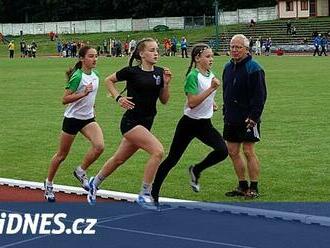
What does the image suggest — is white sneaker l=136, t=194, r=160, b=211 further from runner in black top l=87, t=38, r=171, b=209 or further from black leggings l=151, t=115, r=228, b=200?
black leggings l=151, t=115, r=228, b=200

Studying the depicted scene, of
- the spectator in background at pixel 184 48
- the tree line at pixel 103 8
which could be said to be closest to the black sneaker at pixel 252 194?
the spectator in background at pixel 184 48

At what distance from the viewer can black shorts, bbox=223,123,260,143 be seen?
33.1 ft

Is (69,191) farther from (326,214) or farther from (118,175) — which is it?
(326,214)

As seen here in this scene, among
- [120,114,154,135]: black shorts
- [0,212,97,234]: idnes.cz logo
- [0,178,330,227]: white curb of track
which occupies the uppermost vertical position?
[120,114,154,135]: black shorts

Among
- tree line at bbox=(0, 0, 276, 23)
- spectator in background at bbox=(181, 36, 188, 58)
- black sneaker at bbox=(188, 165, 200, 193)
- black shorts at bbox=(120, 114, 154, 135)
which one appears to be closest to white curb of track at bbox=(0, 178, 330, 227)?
black sneaker at bbox=(188, 165, 200, 193)

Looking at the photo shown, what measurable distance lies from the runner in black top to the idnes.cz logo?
969 mm

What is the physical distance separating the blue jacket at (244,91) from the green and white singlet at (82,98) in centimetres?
167

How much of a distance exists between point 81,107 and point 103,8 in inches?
3868

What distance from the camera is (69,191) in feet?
35.0

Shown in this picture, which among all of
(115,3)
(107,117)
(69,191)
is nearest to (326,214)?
(69,191)

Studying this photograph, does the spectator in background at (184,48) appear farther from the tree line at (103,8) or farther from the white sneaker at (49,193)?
the white sneaker at (49,193)

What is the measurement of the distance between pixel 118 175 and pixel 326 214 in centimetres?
411

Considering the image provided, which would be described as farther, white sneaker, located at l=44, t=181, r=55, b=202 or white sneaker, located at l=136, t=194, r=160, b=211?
white sneaker, located at l=44, t=181, r=55, b=202

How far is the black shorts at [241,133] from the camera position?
33.1 feet
